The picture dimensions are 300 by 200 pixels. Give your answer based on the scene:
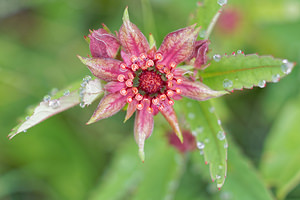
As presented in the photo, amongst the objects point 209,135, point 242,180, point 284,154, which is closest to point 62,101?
point 209,135

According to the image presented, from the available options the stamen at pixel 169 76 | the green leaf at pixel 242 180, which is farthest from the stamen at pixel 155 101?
the green leaf at pixel 242 180

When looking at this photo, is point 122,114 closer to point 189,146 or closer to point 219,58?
point 189,146

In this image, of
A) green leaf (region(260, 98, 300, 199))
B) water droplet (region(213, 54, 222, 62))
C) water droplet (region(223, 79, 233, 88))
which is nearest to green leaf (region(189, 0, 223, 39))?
water droplet (region(213, 54, 222, 62))

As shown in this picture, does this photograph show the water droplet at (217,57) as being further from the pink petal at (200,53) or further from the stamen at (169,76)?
the stamen at (169,76)

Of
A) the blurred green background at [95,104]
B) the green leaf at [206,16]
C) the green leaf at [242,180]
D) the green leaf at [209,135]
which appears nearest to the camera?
the green leaf at [209,135]

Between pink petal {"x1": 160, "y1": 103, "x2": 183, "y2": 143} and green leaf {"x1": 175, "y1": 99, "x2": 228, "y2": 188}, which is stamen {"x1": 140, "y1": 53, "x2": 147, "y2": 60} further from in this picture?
green leaf {"x1": 175, "y1": 99, "x2": 228, "y2": 188}
